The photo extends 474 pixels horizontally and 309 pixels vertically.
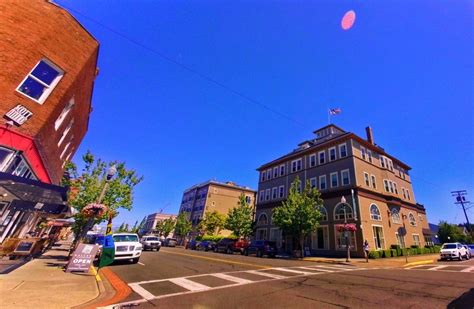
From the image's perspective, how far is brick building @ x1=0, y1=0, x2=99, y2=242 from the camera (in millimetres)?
10086

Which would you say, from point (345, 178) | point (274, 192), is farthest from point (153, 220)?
point (345, 178)

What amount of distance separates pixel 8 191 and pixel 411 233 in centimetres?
4401

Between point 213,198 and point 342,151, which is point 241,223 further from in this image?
point 213,198

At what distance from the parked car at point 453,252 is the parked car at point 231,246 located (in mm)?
19847

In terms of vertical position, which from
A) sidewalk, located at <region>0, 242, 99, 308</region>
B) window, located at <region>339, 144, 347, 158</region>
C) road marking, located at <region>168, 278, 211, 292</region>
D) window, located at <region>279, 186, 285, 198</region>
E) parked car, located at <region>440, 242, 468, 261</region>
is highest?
window, located at <region>339, 144, 347, 158</region>

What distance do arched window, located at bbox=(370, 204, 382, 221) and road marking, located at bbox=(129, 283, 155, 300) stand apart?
2831 cm

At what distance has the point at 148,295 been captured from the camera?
280 inches

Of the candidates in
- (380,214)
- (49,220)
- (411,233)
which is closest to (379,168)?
(380,214)

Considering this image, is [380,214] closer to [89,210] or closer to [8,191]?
[89,210]

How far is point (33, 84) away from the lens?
1127 cm

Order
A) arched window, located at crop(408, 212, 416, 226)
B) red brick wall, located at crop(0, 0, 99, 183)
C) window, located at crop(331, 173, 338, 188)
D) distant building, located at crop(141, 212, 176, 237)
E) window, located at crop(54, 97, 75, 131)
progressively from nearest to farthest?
red brick wall, located at crop(0, 0, 99, 183)
window, located at crop(54, 97, 75, 131)
window, located at crop(331, 173, 338, 188)
arched window, located at crop(408, 212, 416, 226)
distant building, located at crop(141, 212, 176, 237)

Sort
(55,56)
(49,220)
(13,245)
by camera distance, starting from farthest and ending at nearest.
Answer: (49,220) → (13,245) → (55,56)

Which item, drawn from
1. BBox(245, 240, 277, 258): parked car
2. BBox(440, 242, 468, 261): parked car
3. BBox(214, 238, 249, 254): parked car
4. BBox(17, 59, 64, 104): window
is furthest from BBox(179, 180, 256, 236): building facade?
BBox(17, 59, 64, 104): window

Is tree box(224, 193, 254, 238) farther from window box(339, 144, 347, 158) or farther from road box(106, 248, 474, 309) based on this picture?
road box(106, 248, 474, 309)
